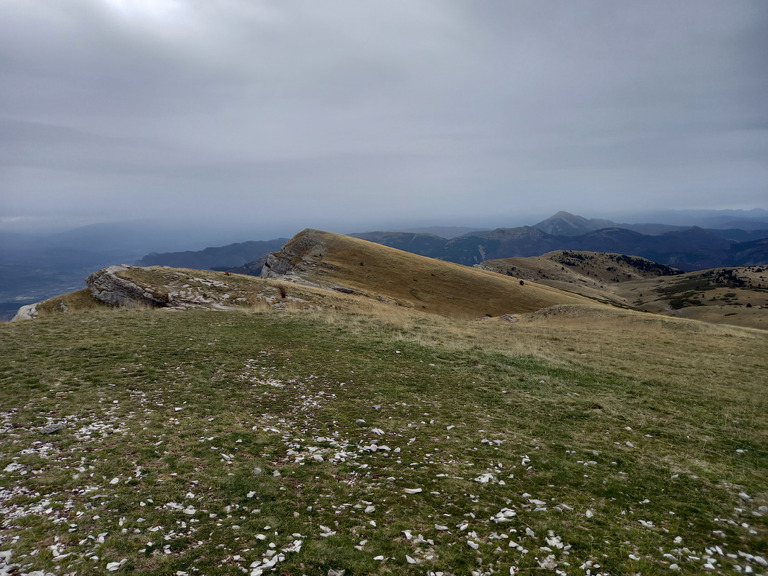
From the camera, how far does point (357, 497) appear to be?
28.1 ft

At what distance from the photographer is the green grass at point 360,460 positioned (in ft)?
22.5

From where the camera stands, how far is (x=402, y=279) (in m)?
73.6

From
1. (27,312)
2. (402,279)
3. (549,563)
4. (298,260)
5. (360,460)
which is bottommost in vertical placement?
(402,279)

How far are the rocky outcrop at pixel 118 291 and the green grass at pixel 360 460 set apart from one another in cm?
1607

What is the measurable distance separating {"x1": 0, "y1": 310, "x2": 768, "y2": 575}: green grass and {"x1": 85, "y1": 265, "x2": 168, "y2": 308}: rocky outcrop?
1607 centimetres

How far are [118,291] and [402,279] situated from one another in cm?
4733

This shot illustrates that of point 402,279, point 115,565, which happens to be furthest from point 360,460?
point 402,279

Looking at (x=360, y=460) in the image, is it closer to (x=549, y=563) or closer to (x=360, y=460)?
(x=360, y=460)

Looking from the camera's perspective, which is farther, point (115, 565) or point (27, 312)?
point (27, 312)

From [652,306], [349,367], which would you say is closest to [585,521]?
[349,367]

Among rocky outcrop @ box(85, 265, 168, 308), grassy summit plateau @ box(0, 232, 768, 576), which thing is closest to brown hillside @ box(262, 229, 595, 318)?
rocky outcrop @ box(85, 265, 168, 308)

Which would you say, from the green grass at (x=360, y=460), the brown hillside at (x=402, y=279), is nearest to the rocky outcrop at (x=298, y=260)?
the brown hillside at (x=402, y=279)

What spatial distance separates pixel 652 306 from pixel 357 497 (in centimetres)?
20320

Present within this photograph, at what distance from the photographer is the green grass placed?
6.86 m
